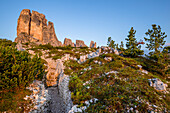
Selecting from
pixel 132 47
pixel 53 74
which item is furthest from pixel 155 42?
pixel 53 74

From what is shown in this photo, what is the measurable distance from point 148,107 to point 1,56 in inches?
601

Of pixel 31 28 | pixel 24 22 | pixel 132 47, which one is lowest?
pixel 132 47

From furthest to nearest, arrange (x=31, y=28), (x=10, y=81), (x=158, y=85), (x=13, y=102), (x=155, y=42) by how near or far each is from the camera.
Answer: (x=31, y=28)
(x=155, y=42)
(x=158, y=85)
(x=10, y=81)
(x=13, y=102)

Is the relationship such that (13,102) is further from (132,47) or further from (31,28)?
(31,28)

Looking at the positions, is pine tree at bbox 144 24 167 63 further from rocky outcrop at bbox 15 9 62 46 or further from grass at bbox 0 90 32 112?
rocky outcrop at bbox 15 9 62 46

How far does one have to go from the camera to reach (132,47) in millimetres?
27891

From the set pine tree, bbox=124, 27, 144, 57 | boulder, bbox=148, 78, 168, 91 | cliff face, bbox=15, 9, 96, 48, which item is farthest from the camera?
cliff face, bbox=15, 9, 96, 48

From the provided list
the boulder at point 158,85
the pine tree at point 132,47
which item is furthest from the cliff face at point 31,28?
the boulder at point 158,85

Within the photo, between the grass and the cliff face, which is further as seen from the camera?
the cliff face

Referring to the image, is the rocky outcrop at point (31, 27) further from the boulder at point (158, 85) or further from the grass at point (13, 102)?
the boulder at point (158, 85)

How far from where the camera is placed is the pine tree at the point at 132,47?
27.0 metres

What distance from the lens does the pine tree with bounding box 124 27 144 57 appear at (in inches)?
1064

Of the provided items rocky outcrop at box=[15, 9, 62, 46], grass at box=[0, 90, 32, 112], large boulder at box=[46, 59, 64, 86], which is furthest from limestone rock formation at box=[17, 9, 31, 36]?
grass at box=[0, 90, 32, 112]

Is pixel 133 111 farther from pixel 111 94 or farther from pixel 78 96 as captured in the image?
pixel 78 96
